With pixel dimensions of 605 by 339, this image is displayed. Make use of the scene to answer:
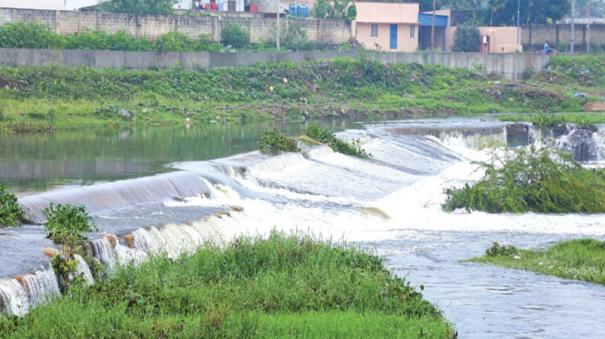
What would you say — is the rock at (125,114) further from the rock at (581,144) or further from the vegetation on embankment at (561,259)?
the vegetation on embankment at (561,259)

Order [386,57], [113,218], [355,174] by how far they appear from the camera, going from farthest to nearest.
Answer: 1. [386,57]
2. [355,174]
3. [113,218]

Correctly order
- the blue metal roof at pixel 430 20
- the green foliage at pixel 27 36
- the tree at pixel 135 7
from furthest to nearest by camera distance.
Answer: the blue metal roof at pixel 430 20 < the tree at pixel 135 7 < the green foliage at pixel 27 36

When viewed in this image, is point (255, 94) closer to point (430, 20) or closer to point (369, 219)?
point (430, 20)

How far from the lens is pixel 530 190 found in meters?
27.3

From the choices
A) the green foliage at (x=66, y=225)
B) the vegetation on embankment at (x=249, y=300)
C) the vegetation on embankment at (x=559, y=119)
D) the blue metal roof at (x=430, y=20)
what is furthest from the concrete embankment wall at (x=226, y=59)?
the vegetation on embankment at (x=249, y=300)

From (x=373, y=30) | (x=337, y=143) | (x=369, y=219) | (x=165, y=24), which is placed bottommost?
(x=369, y=219)

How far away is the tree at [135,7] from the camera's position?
60.3 meters

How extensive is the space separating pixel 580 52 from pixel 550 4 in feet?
14.9

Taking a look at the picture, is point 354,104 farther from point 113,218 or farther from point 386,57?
point 113,218

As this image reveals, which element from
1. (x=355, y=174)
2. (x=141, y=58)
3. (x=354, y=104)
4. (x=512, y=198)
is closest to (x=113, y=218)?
(x=512, y=198)

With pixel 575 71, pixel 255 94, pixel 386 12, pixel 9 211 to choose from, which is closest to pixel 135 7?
pixel 255 94

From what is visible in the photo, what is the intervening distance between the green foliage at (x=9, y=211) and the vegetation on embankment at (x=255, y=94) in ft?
67.0

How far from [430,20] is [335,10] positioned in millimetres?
9395

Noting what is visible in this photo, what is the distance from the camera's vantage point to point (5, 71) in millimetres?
45906
